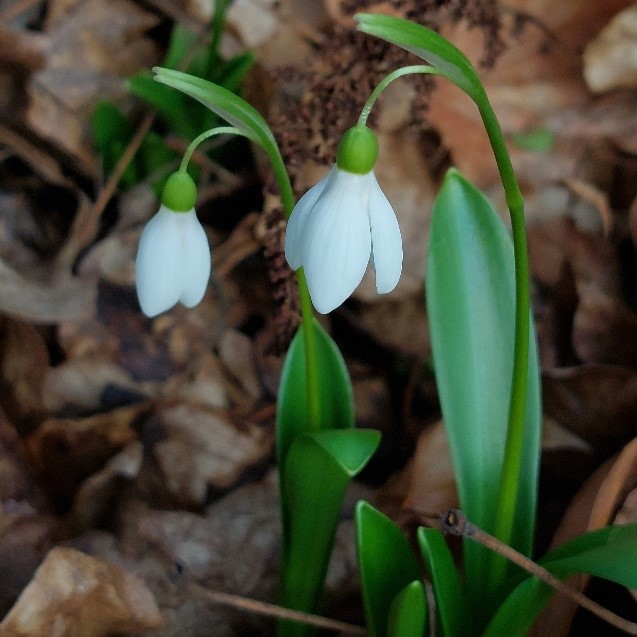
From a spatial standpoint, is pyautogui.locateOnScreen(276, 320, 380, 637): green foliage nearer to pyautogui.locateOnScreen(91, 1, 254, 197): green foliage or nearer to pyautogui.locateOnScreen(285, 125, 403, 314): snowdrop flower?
pyautogui.locateOnScreen(285, 125, 403, 314): snowdrop flower

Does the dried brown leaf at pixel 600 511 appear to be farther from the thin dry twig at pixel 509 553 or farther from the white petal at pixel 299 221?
the white petal at pixel 299 221

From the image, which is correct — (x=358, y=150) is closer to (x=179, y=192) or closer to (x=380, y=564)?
(x=179, y=192)

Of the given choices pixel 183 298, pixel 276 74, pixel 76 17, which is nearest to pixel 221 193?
pixel 276 74

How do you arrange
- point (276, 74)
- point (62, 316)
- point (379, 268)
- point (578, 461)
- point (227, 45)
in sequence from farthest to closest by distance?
point (227, 45), point (276, 74), point (62, 316), point (578, 461), point (379, 268)

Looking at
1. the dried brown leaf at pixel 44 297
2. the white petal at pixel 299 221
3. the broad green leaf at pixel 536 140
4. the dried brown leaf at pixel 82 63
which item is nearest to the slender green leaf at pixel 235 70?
the dried brown leaf at pixel 82 63

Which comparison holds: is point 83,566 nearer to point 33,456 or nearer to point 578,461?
point 33,456

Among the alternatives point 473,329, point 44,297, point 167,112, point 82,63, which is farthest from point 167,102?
point 473,329
